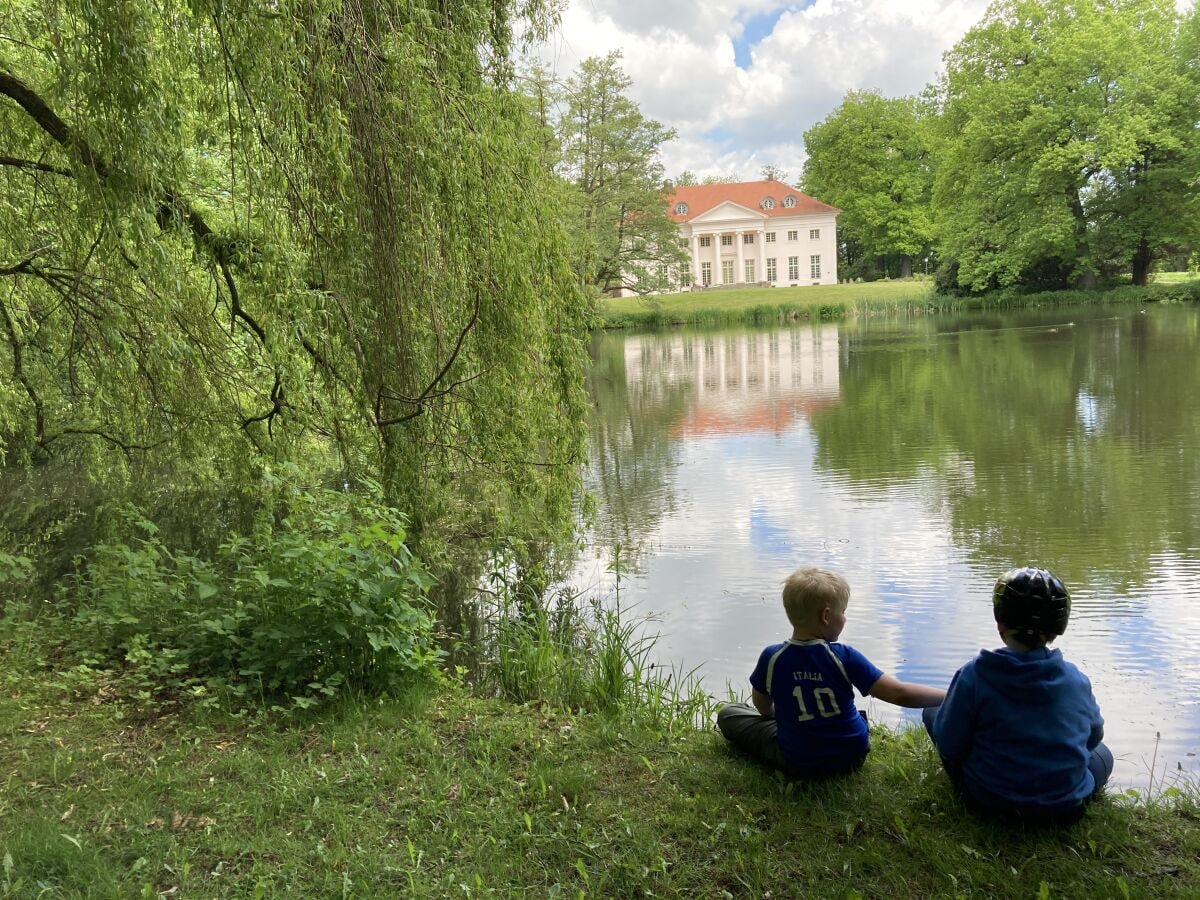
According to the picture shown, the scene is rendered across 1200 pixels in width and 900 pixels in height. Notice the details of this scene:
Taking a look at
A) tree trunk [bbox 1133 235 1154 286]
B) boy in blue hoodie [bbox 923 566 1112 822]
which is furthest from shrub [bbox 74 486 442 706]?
tree trunk [bbox 1133 235 1154 286]

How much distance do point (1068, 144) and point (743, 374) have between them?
828 inches

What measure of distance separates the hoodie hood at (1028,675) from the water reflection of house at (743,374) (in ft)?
37.5

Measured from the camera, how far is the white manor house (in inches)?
2500

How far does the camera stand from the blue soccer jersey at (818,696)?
9.33 feet

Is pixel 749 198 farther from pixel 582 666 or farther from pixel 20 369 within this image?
pixel 582 666

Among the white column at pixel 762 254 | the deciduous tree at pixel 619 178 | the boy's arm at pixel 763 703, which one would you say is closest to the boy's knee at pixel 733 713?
the boy's arm at pixel 763 703

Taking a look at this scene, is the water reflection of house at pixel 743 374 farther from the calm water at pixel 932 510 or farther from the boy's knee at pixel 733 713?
the boy's knee at pixel 733 713

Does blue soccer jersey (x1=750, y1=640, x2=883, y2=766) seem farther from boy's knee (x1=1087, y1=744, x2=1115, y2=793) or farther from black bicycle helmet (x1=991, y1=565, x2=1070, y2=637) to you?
boy's knee (x1=1087, y1=744, x2=1115, y2=793)

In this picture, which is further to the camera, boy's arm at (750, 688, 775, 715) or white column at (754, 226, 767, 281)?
white column at (754, 226, 767, 281)

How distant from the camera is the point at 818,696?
2.90 meters

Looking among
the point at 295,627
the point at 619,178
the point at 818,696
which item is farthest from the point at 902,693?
the point at 619,178

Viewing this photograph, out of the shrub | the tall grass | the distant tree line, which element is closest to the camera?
the shrub

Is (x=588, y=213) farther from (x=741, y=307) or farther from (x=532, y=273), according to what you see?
(x=532, y=273)

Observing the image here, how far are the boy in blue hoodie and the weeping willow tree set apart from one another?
3.06 meters
